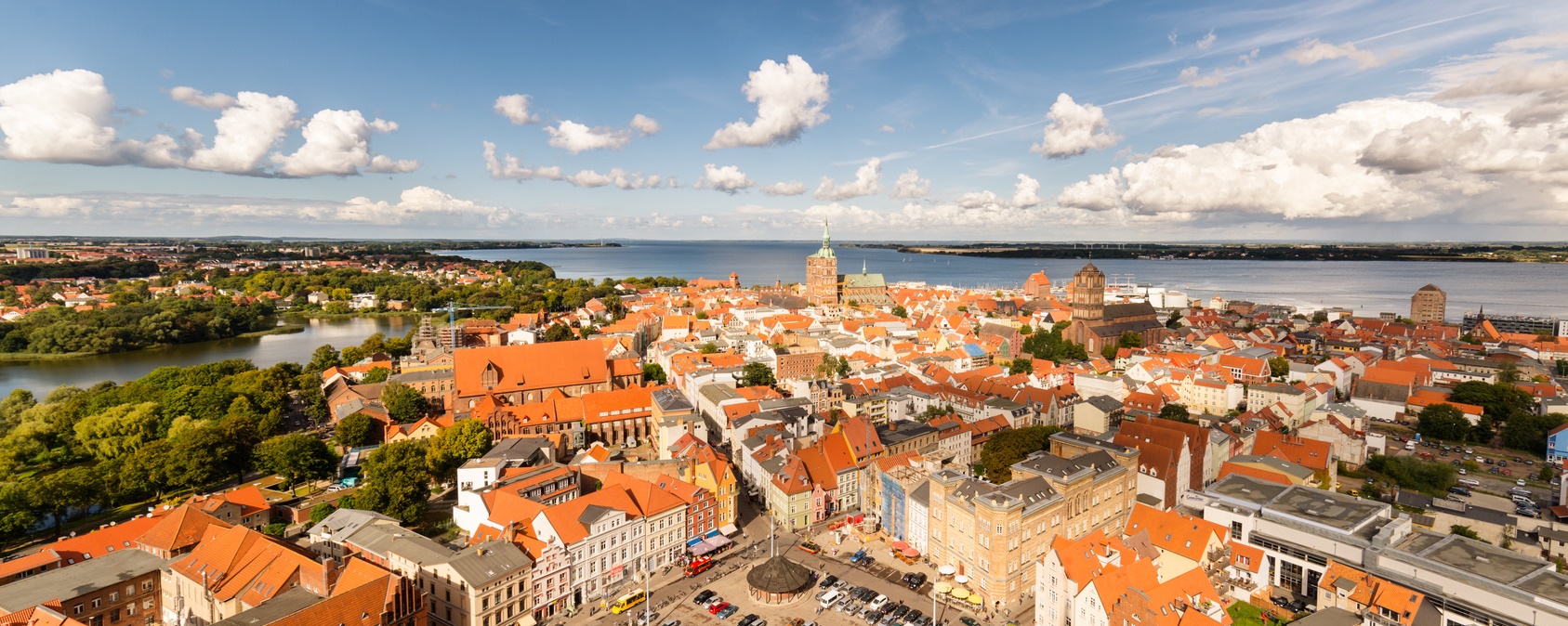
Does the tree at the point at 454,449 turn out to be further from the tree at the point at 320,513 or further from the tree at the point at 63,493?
the tree at the point at 63,493

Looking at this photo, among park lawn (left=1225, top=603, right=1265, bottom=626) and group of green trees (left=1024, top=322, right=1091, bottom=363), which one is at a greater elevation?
group of green trees (left=1024, top=322, right=1091, bottom=363)

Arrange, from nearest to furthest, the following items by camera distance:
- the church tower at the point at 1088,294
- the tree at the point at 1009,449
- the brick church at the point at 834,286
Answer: the tree at the point at 1009,449, the church tower at the point at 1088,294, the brick church at the point at 834,286

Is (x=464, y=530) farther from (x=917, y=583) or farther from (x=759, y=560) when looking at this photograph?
(x=917, y=583)

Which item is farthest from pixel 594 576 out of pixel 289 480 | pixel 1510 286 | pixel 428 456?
pixel 1510 286

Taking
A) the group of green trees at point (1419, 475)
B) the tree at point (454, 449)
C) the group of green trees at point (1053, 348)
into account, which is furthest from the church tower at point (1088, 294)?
the tree at point (454, 449)

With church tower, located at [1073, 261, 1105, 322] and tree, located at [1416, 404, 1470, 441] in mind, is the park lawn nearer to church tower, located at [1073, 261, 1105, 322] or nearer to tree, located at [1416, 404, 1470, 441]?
tree, located at [1416, 404, 1470, 441]

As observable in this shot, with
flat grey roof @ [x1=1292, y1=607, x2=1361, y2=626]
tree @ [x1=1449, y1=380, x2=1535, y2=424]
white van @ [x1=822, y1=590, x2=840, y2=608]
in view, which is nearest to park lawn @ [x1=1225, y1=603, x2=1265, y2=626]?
flat grey roof @ [x1=1292, y1=607, x2=1361, y2=626]
